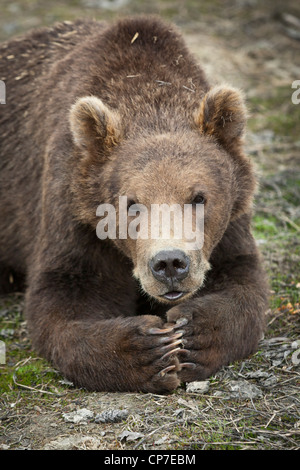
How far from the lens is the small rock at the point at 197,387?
5410 mm

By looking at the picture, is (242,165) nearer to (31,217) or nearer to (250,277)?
(250,277)

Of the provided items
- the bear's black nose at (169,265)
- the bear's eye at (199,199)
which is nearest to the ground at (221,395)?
the bear's black nose at (169,265)

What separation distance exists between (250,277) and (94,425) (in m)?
2.01

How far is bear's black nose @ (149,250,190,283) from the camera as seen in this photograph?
488cm

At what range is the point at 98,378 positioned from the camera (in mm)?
5582

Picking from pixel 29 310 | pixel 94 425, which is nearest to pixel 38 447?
pixel 94 425

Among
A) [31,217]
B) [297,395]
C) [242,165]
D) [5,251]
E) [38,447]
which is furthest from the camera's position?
[5,251]

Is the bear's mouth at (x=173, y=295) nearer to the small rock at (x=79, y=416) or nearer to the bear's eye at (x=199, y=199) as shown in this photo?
the bear's eye at (x=199, y=199)

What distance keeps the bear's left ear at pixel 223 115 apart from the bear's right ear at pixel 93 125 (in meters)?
0.71

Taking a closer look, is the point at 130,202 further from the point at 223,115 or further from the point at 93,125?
the point at 223,115

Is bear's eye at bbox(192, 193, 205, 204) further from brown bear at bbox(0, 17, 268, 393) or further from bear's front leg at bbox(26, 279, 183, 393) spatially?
bear's front leg at bbox(26, 279, 183, 393)

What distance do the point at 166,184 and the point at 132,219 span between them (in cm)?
41

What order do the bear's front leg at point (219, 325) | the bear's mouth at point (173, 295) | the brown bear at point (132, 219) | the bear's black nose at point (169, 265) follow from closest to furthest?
the bear's black nose at point (169, 265), the bear's mouth at point (173, 295), the brown bear at point (132, 219), the bear's front leg at point (219, 325)

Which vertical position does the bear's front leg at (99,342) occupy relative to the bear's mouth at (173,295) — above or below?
below
